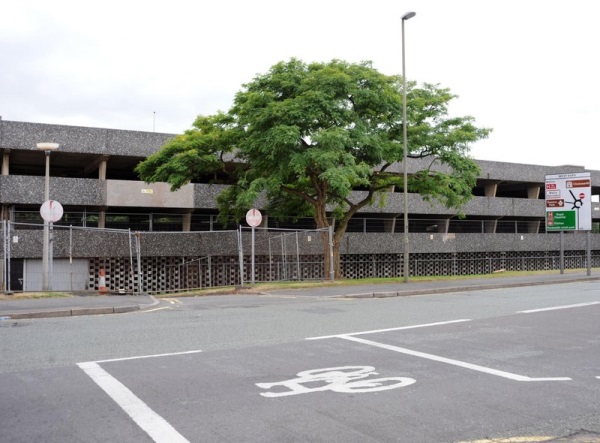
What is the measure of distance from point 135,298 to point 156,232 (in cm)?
475

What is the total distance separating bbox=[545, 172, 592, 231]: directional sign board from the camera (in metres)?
27.9

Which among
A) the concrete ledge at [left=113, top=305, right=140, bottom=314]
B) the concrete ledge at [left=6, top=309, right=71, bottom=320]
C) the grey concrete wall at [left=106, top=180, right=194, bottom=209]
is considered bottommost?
the concrete ledge at [left=113, top=305, right=140, bottom=314]

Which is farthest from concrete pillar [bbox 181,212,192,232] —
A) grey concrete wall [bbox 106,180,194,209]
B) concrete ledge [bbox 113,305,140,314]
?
concrete ledge [bbox 113,305,140,314]

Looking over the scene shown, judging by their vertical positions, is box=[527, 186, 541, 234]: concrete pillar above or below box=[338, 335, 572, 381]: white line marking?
above

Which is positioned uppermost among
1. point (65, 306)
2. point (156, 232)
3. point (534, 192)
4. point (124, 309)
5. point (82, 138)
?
point (82, 138)

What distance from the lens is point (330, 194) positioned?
2466cm

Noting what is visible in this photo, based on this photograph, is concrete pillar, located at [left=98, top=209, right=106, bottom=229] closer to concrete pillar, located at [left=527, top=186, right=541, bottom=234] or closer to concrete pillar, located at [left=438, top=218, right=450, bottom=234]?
concrete pillar, located at [left=438, top=218, right=450, bottom=234]

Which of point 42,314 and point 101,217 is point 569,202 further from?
point 42,314

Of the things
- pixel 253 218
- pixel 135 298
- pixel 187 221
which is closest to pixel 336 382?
pixel 135 298

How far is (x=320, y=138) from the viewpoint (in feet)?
65.7

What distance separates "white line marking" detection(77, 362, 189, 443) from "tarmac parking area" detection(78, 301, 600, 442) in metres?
0.01

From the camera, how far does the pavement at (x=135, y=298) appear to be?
12.9 meters

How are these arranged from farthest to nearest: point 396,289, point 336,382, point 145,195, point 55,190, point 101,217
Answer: point 145,195, point 101,217, point 55,190, point 396,289, point 336,382

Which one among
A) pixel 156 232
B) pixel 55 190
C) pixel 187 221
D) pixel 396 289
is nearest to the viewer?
pixel 396 289
